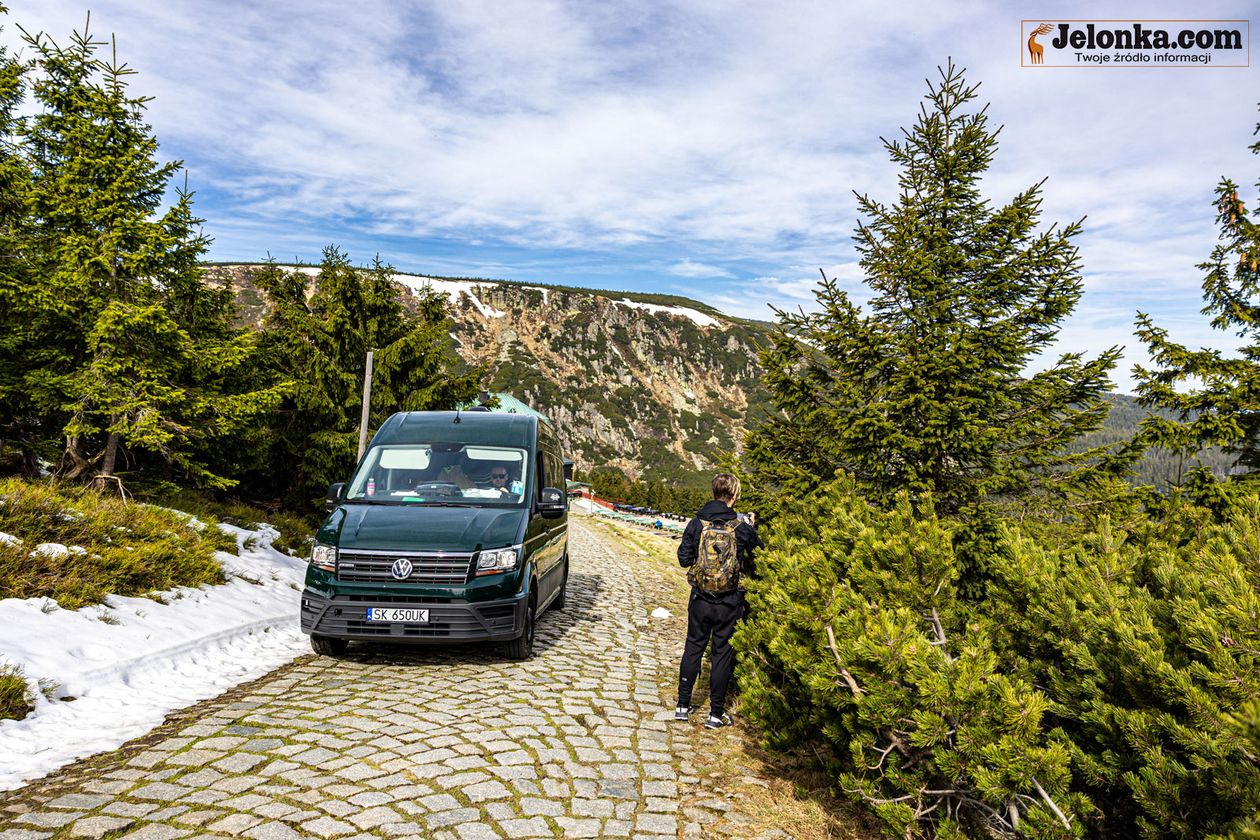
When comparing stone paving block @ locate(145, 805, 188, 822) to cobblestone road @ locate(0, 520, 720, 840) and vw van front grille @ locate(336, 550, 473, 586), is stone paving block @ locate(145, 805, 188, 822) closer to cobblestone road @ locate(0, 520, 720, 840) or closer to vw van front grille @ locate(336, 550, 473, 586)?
cobblestone road @ locate(0, 520, 720, 840)

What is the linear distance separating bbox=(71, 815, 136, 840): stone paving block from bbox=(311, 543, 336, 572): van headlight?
114 inches

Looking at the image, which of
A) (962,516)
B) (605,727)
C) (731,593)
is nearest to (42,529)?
(605,727)

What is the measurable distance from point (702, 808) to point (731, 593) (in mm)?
1795

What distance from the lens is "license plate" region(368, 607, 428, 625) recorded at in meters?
5.97

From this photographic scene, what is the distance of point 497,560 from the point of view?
6320 millimetres

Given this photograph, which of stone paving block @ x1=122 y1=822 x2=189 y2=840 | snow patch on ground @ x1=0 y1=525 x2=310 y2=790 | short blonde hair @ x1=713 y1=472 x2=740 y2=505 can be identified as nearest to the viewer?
stone paving block @ x1=122 y1=822 x2=189 y2=840

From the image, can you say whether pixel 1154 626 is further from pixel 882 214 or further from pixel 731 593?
pixel 882 214

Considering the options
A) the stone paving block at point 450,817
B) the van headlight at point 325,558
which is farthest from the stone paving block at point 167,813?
the van headlight at point 325,558

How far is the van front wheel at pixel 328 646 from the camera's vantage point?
6.57m

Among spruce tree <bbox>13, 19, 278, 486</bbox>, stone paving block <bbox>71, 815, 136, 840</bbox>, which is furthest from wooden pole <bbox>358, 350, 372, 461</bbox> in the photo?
stone paving block <bbox>71, 815, 136, 840</bbox>

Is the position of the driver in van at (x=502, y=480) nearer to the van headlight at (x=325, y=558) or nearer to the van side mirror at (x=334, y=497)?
the van side mirror at (x=334, y=497)

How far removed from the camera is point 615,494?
112062 millimetres

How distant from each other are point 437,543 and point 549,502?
5.23 ft

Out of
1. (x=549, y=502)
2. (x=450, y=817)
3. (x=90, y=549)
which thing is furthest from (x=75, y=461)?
(x=450, y=817)
